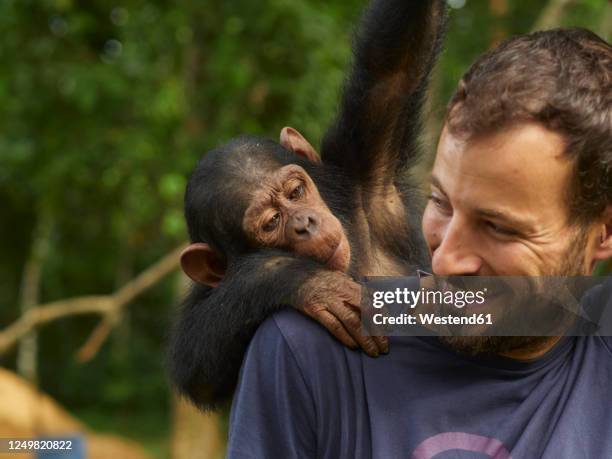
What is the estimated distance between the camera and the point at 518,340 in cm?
149

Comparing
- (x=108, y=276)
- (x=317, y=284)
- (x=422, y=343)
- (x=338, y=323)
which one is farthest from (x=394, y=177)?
(x=108, y=276)

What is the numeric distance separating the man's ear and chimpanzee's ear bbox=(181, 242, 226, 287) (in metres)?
1.27

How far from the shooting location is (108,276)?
15.4 metres

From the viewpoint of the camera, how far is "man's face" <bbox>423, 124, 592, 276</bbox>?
4.69ft

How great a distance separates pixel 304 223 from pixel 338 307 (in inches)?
28.6

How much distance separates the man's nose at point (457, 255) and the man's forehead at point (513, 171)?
2.0 inches

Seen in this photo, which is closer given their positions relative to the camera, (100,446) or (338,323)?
(338,323)

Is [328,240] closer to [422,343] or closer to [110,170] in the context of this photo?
[422,343]

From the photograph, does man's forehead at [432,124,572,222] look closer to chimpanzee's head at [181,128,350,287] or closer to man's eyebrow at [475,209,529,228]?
man's eyebrow at [475,209,529,228]

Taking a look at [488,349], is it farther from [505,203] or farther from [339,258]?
[339,258]

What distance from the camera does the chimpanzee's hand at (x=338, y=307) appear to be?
152 centimetres

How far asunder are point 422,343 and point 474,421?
0.45ft

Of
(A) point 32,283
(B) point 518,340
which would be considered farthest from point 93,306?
(A) point 32,283

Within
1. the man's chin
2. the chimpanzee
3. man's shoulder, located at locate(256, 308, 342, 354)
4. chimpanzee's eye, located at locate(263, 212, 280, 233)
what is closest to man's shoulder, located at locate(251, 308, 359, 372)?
man's shoulder, located at locate(256, 308, 342, 354)
